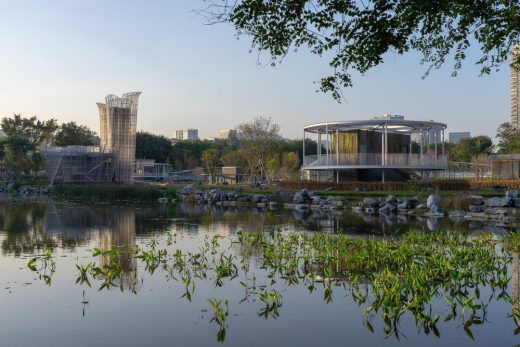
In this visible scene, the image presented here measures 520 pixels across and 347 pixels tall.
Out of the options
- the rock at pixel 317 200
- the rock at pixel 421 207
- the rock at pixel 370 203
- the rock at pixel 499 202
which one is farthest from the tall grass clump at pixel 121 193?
the rock at pixel 499 202

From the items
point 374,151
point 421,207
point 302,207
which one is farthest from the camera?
point 374,151

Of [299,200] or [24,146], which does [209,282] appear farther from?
[24,146]

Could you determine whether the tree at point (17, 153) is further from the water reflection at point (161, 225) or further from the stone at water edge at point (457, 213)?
the stone at water edge at point (457, 213)

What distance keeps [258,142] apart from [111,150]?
20398mm

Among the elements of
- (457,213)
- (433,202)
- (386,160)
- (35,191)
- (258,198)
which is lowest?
(35,191)

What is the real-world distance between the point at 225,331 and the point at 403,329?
94.9 inches

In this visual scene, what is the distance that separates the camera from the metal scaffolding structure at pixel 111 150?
2601 inches

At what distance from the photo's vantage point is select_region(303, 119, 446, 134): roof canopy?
121ft

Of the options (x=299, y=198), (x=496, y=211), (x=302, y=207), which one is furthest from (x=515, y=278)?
(x=299, y=198)

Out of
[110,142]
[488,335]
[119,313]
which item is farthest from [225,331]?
[110,142]

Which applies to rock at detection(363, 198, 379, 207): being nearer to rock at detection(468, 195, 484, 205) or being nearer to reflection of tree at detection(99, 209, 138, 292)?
rock at detection(468, 195, 484, 205)

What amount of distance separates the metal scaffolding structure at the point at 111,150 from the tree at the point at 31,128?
14.8 meters

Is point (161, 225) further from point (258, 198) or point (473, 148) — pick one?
point (473, 148)

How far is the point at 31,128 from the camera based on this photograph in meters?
80.4
